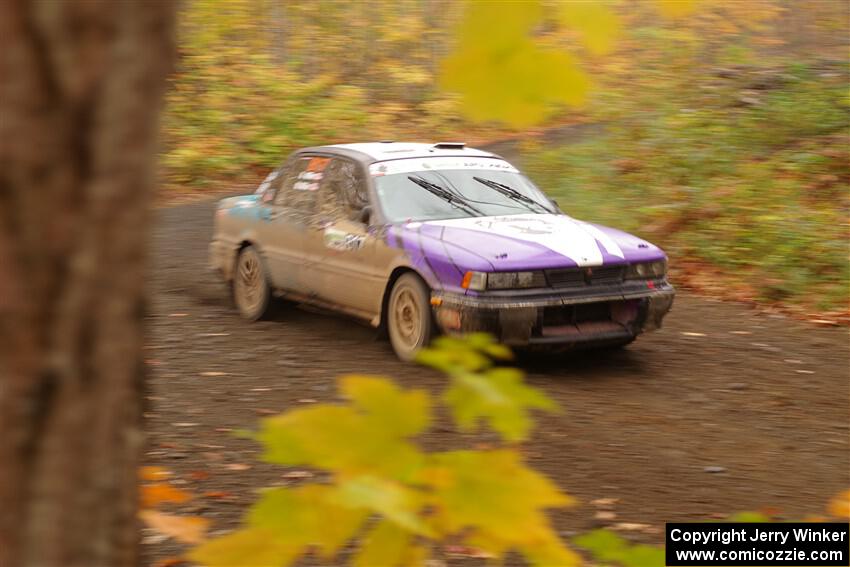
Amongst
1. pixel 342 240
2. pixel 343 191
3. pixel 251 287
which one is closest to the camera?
pixel 342 240

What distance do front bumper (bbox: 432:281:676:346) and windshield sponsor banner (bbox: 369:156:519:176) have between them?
1.53 metres

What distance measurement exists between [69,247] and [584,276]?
6.11 m

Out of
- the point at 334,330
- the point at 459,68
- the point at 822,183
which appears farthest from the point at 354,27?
the point at 459,68

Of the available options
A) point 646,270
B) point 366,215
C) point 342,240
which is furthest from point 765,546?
point 342,240

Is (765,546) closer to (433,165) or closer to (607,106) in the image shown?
(433,165)

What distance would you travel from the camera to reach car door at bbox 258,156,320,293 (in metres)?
8.99

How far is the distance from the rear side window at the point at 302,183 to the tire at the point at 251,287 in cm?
61

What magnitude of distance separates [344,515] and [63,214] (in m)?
0.67

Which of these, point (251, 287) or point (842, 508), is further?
point (251, 287)

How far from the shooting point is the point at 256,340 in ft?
29.2

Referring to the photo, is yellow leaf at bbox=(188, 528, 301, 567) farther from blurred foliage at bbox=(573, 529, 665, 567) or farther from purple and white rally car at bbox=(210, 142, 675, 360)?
purple and white rally car at bbox=(210, 142, 675, 360)

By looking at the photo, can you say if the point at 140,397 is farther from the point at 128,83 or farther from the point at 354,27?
the point at 354,27

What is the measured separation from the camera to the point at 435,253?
25.0 ft

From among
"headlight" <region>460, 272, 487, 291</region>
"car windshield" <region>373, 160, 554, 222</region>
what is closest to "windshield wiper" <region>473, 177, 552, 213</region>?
"car windshield" <region>373, 160, 554, 222</region>
